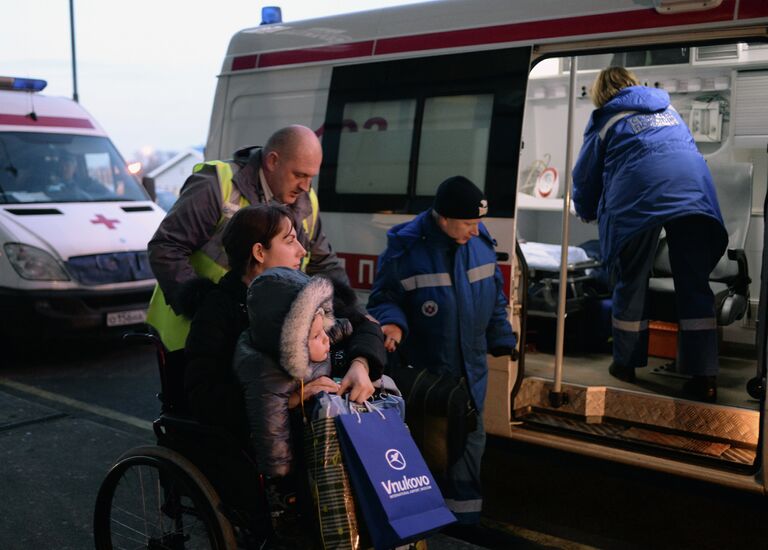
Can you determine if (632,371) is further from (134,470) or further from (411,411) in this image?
(134,470)

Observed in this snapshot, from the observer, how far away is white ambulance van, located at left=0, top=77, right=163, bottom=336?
6.91 metres

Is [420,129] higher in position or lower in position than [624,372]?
higher

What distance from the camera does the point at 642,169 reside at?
14.6 feet

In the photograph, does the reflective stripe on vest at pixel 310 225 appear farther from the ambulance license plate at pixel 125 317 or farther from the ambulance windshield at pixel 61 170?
the ambulance windshield at pixel 61 170

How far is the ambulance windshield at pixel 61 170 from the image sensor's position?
7.46 metres

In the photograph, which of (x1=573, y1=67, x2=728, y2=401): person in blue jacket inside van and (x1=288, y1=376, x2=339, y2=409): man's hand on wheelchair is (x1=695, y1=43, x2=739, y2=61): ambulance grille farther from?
(x1=288, y1=376, x2=339, y2=409): man's hand on wheelchair

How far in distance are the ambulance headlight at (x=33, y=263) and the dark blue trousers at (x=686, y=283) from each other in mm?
4544

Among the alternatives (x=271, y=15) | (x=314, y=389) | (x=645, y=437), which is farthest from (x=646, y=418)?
(x=271, y=15)

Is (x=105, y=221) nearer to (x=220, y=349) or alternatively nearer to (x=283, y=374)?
(x=220, y=349)

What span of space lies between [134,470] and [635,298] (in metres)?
2.80

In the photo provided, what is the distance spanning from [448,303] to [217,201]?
108 cm

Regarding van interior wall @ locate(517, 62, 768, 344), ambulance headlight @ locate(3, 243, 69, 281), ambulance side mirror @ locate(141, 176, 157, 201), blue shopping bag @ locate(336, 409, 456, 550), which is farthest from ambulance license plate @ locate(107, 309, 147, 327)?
blue shopping bag @ locate(336, 409, 456, 550)

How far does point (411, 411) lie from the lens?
10.5ft

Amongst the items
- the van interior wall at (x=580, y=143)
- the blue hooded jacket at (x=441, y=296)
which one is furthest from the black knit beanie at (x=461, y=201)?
the van interior wall at (x=580, y=143)
